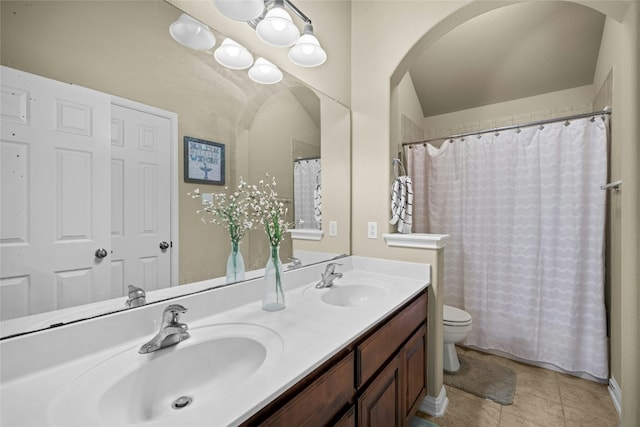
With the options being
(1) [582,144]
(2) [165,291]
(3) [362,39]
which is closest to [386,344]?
(2) [165,291]

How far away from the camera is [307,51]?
1503 mm

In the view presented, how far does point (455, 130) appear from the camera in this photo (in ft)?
10.4

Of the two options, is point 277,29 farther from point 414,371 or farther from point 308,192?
point 414,371

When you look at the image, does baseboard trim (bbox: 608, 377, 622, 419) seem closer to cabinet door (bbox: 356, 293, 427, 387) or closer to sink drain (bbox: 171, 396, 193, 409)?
cabinet door (bbox: 356, 293, 427, 387)

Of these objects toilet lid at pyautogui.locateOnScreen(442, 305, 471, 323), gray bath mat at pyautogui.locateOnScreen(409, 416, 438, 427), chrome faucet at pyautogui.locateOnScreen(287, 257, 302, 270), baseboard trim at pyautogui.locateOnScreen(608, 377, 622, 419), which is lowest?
gray bath mat at pyautogui.locateOnScreen(409, 416, 438, 427)

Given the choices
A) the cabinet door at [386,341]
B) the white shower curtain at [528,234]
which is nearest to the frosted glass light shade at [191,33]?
the cabinet door at [386,341]

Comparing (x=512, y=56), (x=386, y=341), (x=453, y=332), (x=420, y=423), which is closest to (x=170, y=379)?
(x=386, y=341)

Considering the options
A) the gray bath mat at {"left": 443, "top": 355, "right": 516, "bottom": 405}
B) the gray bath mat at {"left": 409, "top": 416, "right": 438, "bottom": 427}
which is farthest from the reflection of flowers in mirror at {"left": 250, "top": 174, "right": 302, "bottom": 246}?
the gray bath mat at {"left": 443, "top": 355, "right": 516, "bottom": 405}

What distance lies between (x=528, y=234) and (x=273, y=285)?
213cm

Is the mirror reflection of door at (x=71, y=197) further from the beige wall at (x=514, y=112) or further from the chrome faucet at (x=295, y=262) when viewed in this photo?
the beige wall at (x=514, y=112)

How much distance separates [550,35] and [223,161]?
2.83m

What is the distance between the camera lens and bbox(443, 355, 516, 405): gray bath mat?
1.88 metres

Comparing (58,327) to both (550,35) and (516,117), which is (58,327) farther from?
(516,117)

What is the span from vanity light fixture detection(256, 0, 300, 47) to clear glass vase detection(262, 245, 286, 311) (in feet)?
3.18
